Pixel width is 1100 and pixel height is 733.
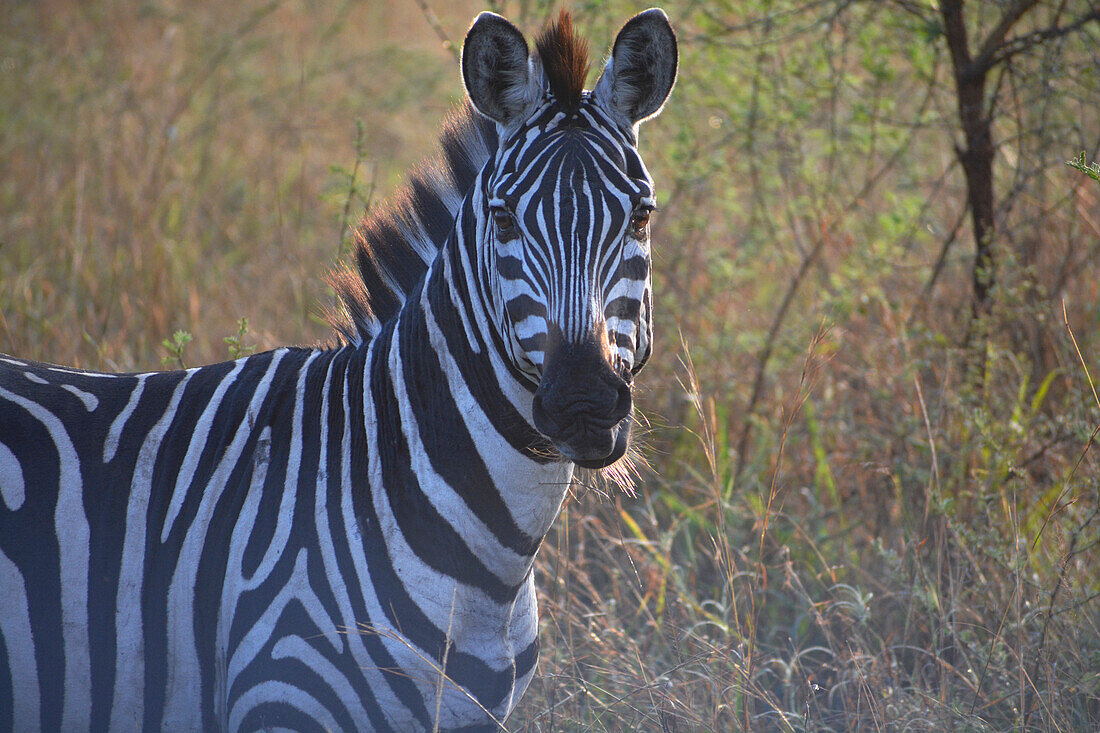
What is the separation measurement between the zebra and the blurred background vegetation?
70 centimetres

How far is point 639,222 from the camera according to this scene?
2287mm

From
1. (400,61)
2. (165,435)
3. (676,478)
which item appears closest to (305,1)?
(400,61)

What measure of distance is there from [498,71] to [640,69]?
Answer: 1.37ft

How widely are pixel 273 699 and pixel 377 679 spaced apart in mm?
267

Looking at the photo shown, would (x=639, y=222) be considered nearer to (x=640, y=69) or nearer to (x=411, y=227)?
(x=640, y=69)

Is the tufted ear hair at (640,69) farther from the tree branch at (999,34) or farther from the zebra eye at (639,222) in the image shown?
the tree branch at (999,34)

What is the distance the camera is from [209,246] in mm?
7047

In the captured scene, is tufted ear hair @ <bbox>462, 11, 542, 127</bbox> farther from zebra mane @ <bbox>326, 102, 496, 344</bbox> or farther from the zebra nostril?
the zebra nostril

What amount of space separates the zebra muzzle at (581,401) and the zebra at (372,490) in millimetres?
70

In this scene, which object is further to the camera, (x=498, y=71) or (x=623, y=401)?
(x=498, y=71)

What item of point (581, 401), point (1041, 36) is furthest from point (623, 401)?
point (1041, 36)

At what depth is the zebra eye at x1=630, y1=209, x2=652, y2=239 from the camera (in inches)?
89.4

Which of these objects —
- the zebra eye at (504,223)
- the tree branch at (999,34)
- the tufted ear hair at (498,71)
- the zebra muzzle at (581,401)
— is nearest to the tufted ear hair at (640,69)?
the tufted ear hair at (498,71)

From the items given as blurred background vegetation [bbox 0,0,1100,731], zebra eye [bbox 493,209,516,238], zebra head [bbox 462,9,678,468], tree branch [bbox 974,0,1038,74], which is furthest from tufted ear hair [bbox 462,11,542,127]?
tree branch [bbox 974,0,1038,74]
